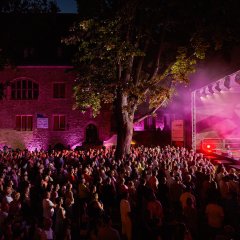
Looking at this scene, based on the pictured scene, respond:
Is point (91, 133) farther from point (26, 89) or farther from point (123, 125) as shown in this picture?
point (123, 125)

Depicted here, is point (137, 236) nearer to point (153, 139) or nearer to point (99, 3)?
point (99, 3)

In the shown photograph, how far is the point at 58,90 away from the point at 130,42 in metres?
15.7

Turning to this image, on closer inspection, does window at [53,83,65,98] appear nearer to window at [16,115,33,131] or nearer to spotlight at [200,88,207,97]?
window at [16,115,33,131]

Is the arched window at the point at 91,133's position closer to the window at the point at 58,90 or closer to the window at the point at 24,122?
the window at the point at 58,90

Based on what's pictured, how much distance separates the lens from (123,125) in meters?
20.0

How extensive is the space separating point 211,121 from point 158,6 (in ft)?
35.4

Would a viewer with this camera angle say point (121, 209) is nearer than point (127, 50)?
Yes

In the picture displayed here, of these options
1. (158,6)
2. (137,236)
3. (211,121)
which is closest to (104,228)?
(137,236)

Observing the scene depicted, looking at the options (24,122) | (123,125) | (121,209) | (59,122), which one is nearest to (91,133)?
(59,122)

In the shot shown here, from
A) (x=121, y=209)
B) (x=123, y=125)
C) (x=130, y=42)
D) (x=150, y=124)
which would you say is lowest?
(x=121, y=209)

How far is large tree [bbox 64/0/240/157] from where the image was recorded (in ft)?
57.9

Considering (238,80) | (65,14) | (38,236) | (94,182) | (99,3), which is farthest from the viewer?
(65,14)

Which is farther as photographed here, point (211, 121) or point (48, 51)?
point (48, 51)

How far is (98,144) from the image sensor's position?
31.8 metres
